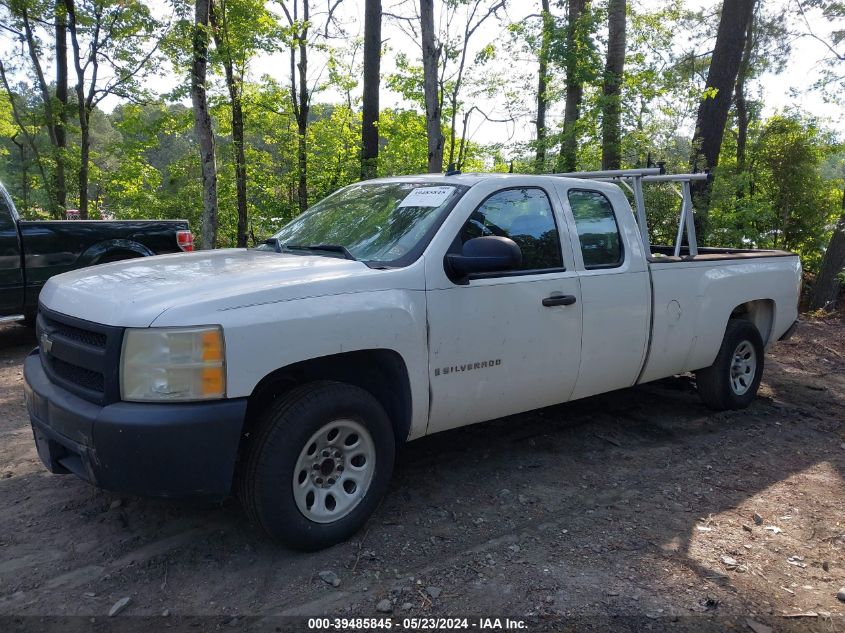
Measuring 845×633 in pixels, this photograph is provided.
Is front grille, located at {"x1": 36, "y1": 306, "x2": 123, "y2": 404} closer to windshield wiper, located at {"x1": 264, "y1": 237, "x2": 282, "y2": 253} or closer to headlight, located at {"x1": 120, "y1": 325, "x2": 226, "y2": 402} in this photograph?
headlight, located at {"x1": 120, "y1": 325, "x2": 226, "y2": 402}

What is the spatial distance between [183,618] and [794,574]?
289 centimetres

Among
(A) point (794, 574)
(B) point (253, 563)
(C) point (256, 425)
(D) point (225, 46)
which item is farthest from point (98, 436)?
(D) point (225, 46)

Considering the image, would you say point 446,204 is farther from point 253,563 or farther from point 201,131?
point 201,131

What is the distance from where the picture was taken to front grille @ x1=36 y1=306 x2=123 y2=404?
285cm

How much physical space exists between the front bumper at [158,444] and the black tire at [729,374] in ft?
13.9

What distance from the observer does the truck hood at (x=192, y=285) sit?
9.46 ft

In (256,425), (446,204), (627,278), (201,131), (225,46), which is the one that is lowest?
(256,425)

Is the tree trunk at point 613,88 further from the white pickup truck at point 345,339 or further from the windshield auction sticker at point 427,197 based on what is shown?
the windshield auction sticker at point 427,197

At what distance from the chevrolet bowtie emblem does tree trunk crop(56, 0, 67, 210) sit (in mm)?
14127

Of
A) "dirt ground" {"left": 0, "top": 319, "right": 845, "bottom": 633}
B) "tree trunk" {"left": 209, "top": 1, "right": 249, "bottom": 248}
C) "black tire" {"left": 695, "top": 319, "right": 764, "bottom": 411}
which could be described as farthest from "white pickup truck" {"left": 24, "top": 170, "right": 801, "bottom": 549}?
"tree trunk" {"left": 209, "top": 1, "right": 249, "bottom": 248}

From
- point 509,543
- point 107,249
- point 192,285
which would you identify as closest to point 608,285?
point 509,543

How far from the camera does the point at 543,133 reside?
1418 centimetres

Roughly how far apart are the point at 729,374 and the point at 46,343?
5124 millimetres

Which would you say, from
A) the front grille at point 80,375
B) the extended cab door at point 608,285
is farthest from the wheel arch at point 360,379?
the extended cab door at point 608,285
